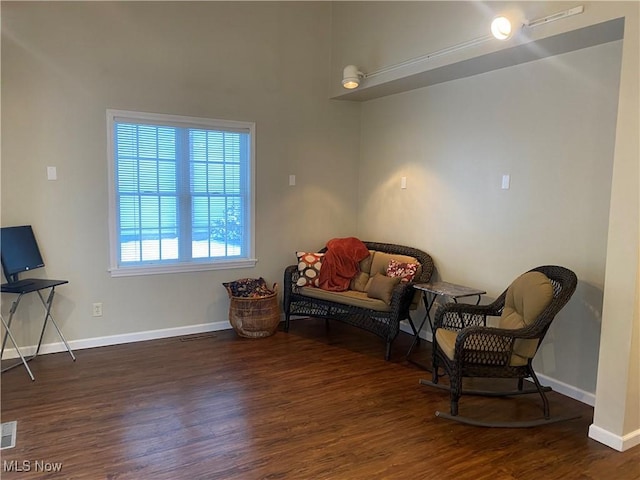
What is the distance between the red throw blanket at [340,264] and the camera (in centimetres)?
462

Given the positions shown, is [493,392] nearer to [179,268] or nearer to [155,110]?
[179,268]

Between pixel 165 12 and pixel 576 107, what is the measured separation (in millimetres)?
3454

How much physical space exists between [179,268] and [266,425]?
211 cm

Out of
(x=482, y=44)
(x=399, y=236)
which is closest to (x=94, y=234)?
(x=399, y=236)

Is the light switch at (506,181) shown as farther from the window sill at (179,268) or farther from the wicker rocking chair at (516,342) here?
the window sill at (179,268)

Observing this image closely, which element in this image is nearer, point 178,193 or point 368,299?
point 368,299

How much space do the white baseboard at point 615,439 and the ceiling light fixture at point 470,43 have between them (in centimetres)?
242

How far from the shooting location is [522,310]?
123 inches

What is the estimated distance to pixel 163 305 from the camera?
4.48m

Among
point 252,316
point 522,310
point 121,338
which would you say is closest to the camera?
point 522,310

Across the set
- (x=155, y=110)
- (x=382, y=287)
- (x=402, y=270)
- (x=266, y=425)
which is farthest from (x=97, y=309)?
(x=402, y=270)

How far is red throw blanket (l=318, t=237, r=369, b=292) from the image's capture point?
4621mm

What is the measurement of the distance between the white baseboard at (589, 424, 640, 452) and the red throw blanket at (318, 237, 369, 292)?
2369mm

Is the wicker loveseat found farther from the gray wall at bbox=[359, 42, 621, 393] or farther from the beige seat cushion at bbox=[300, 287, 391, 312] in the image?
the gray wall at bbox=[359, 42, 621, 393]
